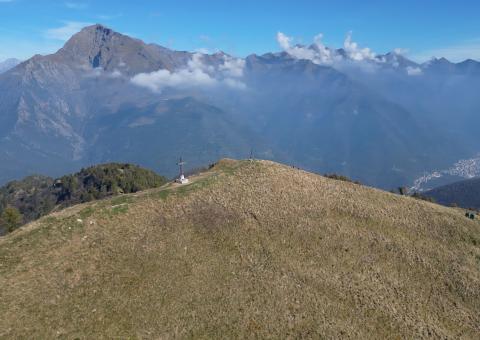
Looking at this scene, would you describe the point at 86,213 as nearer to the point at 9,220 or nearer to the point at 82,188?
the point at 9,220

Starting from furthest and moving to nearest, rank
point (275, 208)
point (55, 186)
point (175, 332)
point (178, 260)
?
point (55, 186), point (275, 208), point (178, 260), point (175, 332)

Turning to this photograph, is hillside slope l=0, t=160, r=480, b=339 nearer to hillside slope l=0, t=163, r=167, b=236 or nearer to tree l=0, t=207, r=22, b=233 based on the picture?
tree l=0, t=207, r=22, b=233

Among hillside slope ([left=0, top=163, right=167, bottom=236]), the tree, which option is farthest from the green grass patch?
hillside slope ([left=0, top=163, right=167, bottom=236])

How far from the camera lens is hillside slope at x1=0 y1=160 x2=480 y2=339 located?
33062mm

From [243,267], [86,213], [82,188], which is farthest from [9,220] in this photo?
[82,188]

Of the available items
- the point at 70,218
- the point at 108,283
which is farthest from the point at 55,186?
the point at 108,283

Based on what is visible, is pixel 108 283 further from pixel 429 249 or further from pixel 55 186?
pixel 55 186

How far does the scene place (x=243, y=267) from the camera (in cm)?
4041

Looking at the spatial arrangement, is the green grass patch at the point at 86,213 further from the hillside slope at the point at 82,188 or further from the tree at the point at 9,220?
the hillside slope at the point at 82,188

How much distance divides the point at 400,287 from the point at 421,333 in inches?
243

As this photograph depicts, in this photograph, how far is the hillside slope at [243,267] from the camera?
108 feet

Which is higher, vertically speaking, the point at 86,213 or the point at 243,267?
the point at 86,213

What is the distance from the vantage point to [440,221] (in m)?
52.4

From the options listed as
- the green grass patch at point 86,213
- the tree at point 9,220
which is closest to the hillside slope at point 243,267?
the green grass patch at point 86,213
